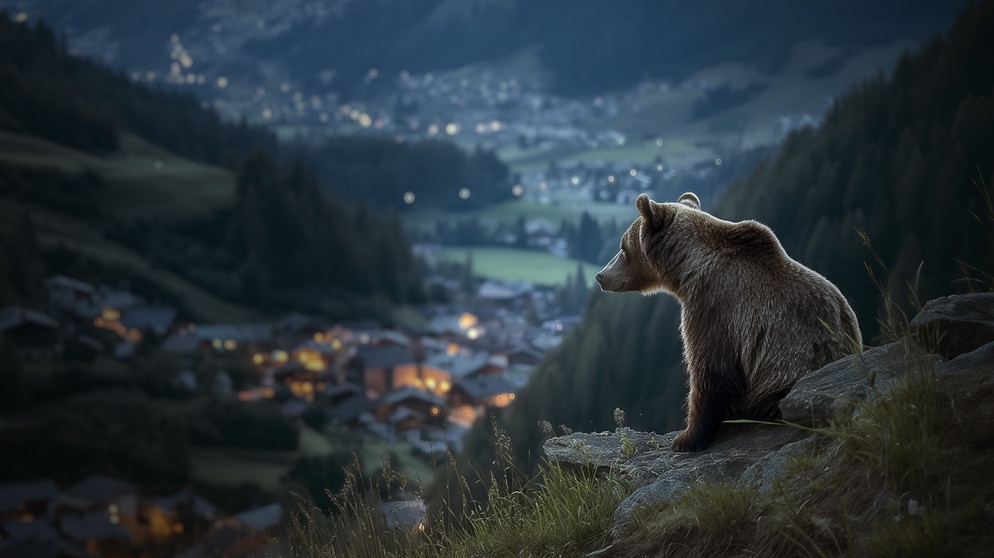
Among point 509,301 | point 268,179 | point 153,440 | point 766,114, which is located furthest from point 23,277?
point 766,114

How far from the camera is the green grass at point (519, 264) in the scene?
52.3 metres

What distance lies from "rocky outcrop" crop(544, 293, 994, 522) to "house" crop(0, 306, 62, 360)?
6199cm

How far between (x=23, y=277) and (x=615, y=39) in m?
55.7

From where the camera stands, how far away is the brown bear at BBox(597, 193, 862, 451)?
16.7 ft

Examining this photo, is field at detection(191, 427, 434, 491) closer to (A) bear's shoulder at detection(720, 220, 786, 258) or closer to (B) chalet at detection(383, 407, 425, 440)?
(B) chalet at detection(383, 407, 425, 440)

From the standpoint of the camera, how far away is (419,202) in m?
100

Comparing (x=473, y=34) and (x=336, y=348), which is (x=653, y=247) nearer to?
(x=336, y=348)

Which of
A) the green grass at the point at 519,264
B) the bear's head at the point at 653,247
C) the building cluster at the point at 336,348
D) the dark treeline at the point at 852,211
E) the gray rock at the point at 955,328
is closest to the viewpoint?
the gray rock at the point at 955,328

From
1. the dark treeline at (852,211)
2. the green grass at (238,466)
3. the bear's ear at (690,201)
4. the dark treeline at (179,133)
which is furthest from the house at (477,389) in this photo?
the dark treeline at (179,133)

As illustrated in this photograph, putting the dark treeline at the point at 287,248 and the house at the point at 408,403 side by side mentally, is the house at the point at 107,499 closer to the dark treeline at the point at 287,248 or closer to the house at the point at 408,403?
the house at the point at 408,403

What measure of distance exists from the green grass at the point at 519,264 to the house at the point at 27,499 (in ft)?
90.7

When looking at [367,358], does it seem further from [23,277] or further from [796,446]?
[796,446]

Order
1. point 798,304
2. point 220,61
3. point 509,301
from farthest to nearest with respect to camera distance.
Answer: point 220,61 → point 509,301 → point 798,304

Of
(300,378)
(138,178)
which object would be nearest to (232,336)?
(300,378)
